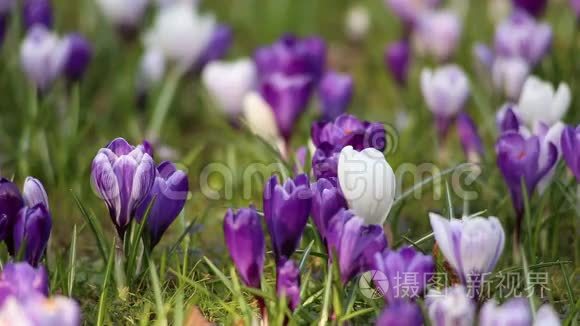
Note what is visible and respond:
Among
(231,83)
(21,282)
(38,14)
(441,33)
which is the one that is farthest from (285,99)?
(21,282)

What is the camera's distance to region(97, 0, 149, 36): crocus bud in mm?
3895

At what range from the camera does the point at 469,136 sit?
2.91 metres

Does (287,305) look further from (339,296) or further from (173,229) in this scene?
(173,229)

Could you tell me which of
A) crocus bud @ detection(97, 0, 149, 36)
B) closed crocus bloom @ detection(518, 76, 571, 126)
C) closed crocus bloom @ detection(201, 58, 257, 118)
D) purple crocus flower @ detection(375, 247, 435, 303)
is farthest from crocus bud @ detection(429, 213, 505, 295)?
crocus bud @ detection(97, 0, 149, 36)

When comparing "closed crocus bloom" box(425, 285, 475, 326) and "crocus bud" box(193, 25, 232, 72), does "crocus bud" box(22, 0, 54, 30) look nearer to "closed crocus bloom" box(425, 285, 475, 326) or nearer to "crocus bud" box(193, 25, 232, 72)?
"crocus bud" box(193, 25, 232, 72)

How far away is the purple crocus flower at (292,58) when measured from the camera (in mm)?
3256

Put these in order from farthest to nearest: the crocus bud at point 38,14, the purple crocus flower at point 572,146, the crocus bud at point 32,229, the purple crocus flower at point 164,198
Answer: the crocus bud at point 38,14, the purple crocus flower at point 572,146, the purple crocus flower at point 164,198, the crocus bud at point 32,229

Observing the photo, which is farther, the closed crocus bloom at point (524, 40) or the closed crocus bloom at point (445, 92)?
the closed crocus bloom at point (524, 40)

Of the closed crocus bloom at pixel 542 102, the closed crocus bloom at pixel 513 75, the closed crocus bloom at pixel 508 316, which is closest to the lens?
the closed crocus bloom at pixel 508 316

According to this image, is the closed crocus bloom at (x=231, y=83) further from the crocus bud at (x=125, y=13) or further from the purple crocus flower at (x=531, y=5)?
the purple crocus flower at (x=531, y=5)

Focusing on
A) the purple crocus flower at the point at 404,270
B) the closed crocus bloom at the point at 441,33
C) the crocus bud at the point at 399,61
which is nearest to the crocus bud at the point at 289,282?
the purple crocus flower at the point at 404,270

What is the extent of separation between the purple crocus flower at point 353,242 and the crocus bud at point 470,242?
0.13 meters

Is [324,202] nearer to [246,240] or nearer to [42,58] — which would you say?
[246,240]

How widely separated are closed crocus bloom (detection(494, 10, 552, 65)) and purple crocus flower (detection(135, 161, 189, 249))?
1635 millimetres
